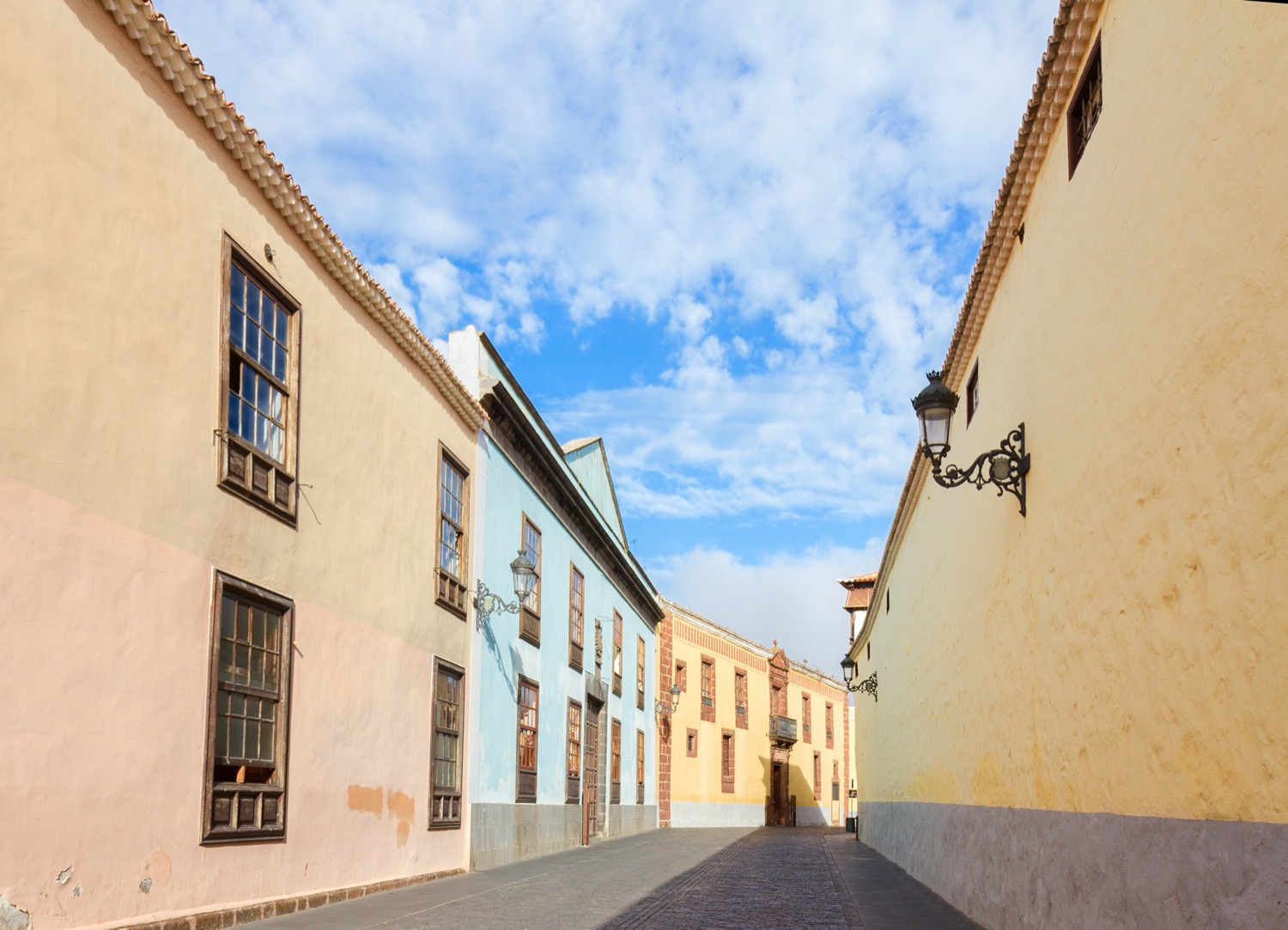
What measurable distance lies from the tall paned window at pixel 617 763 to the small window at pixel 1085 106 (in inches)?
776

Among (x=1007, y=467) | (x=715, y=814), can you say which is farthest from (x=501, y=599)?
(x=715, y=814)

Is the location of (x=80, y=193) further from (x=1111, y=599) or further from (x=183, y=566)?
(x=1111, y=599)

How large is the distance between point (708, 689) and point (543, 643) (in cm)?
1952

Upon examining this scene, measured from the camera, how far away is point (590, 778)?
877 inches

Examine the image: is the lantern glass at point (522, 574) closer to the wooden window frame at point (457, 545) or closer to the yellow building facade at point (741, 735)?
the wooden window frame at point (457, 545)

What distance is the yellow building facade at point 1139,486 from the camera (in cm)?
402

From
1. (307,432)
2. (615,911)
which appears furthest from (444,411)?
(615,911)

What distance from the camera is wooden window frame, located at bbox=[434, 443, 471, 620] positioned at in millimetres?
13415

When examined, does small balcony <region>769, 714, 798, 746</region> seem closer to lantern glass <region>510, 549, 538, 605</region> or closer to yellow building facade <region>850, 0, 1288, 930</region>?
lantern glass <region>510, 549, 538, 605</region>

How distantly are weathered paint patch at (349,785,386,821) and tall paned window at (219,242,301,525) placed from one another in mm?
2718

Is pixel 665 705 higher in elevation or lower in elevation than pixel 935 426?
lower

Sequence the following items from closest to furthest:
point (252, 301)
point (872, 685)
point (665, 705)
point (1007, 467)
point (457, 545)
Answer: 1. point (1007, 467)
2. point (252, 301)
3. point (457, 545)
4. point (872, 685)
5. point (665, 705)

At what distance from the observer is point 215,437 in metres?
8.30

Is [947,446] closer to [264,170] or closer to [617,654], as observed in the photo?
[264,170]
